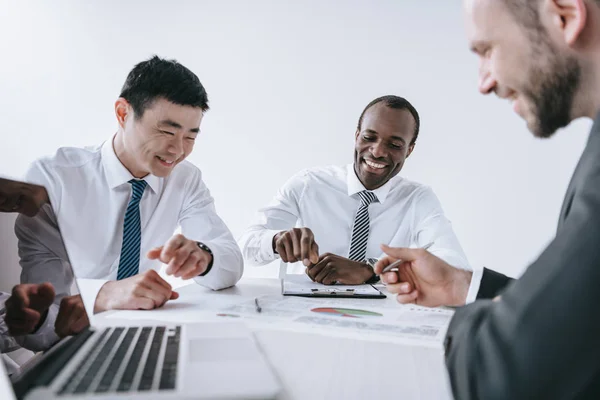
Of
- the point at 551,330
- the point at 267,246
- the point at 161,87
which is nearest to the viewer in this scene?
the point at 551,330

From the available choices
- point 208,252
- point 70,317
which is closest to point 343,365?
point 70,317

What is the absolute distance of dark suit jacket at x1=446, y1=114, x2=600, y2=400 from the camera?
50 centimetres

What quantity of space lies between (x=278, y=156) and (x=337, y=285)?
2.20 m

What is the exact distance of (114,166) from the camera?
184cm

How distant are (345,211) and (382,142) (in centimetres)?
41

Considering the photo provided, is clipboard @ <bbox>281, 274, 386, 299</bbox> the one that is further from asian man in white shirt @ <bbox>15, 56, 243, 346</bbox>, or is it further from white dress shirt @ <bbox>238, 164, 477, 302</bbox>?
white dress shirt @ <bbox>238, 164, 477, 302</bbox>

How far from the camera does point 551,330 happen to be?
1.65ft

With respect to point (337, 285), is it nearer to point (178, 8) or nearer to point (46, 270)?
point (46, 270)

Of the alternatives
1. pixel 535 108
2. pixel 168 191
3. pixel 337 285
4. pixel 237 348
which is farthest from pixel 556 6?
pixel 168 191

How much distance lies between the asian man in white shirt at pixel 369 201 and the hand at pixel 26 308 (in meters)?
Answer: 1.43

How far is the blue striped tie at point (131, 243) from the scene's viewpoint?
173 centimetres

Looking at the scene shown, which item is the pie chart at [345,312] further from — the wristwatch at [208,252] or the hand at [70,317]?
the hand at [70,317]

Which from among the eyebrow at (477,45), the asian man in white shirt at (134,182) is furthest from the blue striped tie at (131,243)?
the eyebrow at (477,45)

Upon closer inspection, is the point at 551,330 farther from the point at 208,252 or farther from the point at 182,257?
the point at 208,252
